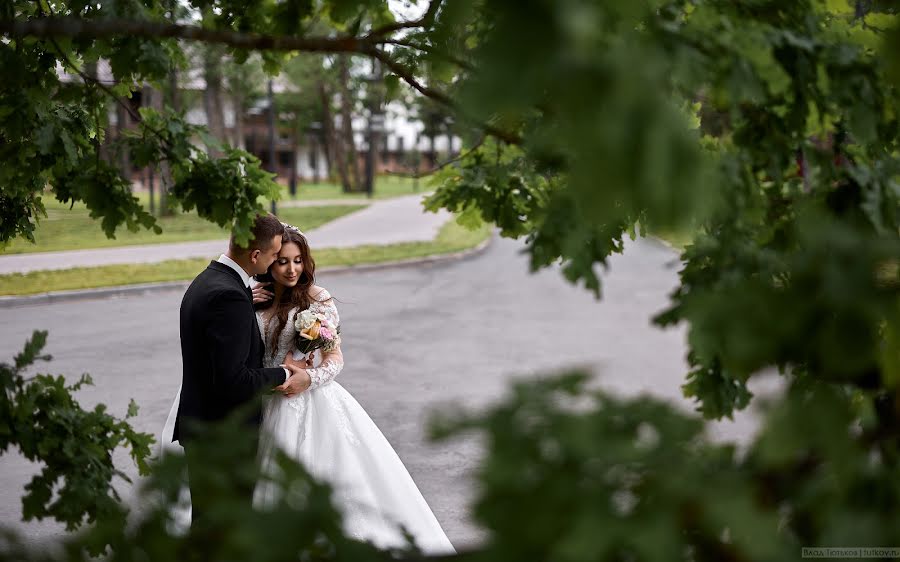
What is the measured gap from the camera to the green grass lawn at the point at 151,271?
1366cm

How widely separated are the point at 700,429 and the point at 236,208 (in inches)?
108

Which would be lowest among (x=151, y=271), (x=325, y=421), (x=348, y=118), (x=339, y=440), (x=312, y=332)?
(x=151, y=271)

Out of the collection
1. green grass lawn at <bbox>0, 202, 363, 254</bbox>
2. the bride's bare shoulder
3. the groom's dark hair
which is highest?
the groom's dark hair

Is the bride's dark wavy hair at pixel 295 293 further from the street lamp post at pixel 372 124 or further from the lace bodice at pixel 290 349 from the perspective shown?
the street lamp post at pixel 372 124

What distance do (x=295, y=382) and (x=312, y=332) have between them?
295 millimetres

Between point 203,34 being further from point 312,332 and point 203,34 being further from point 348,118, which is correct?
point 348,118

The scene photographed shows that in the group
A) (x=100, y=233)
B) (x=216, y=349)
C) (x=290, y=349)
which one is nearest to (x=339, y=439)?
(x=290, y=349)

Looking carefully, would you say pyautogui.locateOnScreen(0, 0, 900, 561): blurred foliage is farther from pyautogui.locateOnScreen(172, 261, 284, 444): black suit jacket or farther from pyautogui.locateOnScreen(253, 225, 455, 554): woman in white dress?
pyautogui.locateOnScreen(253, 225, 455, 554): woman in white dress

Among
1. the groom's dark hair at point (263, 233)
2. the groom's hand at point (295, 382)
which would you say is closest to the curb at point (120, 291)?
the groom's hand at point (295, 382)

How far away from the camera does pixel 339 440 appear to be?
471 cm

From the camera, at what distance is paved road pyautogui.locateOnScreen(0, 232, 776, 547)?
736 cm

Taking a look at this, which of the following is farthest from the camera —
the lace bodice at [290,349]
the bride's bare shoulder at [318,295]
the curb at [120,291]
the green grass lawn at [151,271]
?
the green grass lawn at [151,271]

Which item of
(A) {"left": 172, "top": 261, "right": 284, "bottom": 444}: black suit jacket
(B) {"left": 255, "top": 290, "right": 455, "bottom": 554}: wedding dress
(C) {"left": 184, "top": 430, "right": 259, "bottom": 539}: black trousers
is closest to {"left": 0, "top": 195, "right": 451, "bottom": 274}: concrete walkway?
(B) {"left": 255, "top": 290, "right": 455, "bottom": 554}: wedding dress

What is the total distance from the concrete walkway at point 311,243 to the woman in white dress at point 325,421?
323 inches
